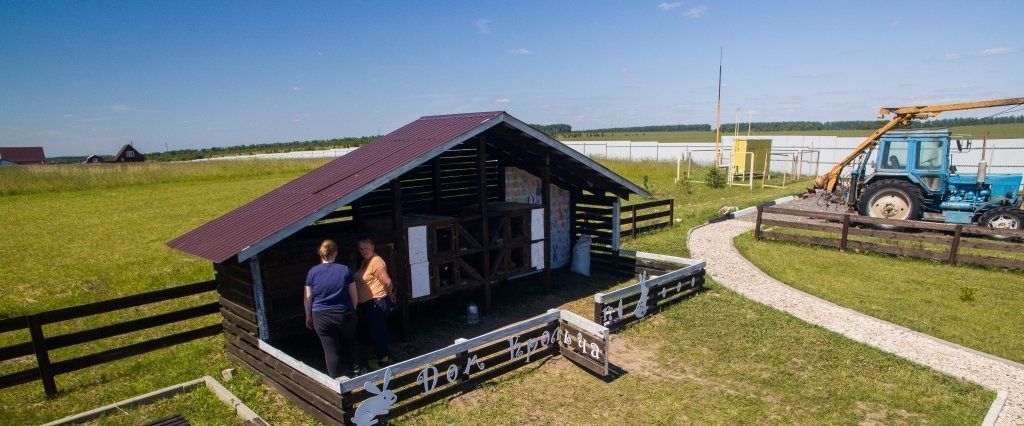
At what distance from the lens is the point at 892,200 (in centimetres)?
1586

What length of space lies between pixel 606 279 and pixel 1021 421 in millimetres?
7060

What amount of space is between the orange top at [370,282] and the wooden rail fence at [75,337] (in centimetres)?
257

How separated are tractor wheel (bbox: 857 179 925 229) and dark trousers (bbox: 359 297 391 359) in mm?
15101

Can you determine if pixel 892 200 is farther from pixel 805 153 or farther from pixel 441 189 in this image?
pixel 805 153

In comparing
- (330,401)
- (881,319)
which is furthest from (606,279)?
(330,401)

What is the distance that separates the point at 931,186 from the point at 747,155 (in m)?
14.8

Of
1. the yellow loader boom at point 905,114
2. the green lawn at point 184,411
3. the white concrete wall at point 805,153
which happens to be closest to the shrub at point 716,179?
the white concrete wall at point 805,153

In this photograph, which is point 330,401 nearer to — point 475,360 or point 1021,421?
point 475,360

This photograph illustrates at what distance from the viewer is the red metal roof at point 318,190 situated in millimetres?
6688

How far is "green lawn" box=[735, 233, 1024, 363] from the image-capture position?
8.32 metres

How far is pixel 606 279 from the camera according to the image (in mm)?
11883

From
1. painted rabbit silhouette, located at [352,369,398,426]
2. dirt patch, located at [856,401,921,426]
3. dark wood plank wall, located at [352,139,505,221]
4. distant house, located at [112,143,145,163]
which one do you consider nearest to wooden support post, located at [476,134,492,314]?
dark wood plank wall, located at [352,139,505,221]

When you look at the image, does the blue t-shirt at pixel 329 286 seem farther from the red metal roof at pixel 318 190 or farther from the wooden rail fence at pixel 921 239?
the wooden rail fence at pixel 921 239

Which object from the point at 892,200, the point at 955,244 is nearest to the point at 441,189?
the point at 955,244
